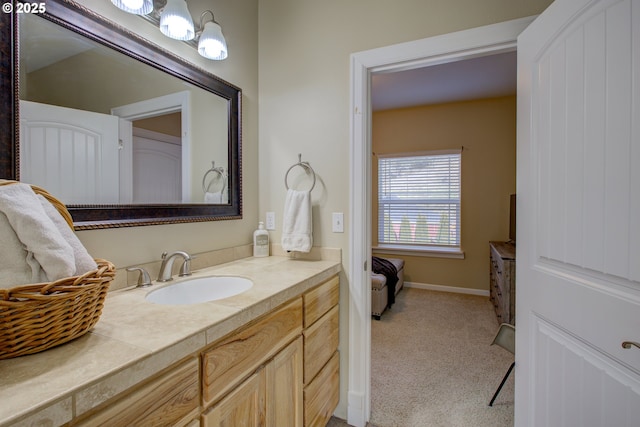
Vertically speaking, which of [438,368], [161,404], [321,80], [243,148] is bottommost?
[438,368]

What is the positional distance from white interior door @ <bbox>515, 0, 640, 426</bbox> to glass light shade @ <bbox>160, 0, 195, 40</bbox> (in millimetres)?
1470

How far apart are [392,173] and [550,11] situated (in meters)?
3.50

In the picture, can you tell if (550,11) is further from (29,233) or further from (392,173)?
(392,173)

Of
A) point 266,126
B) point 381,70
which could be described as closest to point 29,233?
point 266,126

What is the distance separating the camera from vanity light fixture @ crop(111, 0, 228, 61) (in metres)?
1.19

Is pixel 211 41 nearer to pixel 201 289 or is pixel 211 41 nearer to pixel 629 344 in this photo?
pixel 201 289

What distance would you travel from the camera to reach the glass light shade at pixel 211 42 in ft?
4.84

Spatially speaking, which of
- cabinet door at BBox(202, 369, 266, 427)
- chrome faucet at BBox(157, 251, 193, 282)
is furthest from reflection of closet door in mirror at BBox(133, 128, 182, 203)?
cabinet door at BBox(202, 369, 266, 427)

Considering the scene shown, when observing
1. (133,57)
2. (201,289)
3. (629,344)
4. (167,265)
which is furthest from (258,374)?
(133,57)

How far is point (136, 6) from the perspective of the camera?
1.17m

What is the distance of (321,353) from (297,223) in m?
0.69

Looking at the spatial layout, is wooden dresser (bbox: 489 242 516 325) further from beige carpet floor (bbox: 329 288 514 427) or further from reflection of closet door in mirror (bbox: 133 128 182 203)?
reflection of closet door in mirror (bbox: 133 128 182 203)

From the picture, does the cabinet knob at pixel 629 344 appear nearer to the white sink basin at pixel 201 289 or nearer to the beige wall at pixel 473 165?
the white sink basin at pixel 201 289

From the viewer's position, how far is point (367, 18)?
65.8 inches
